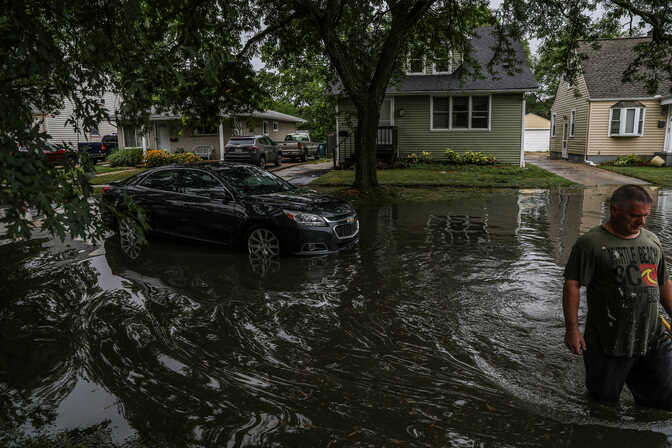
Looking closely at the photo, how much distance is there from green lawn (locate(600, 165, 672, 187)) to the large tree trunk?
36.8 ft

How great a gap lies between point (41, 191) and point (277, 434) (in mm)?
2215

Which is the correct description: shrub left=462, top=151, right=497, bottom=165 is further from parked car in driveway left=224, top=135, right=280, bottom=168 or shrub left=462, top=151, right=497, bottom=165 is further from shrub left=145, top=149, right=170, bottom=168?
shrub left=145, top=149, right=170, bottom=168

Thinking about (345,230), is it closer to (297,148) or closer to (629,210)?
(629,210)

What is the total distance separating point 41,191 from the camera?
10.4 feet

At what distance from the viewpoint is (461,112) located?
26.1 m

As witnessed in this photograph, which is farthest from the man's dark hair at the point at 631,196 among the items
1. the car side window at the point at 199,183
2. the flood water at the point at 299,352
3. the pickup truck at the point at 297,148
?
the pickup truck at the point at 297,148

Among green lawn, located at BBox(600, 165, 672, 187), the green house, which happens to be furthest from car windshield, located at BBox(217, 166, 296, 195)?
green lawn, located at BBox(600, 165, 672, 187)

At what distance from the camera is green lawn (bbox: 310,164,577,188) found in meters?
19.1

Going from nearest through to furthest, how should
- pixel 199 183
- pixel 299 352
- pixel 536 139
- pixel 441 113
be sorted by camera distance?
pixel 299 352 → pixel 199 183 → pixel 441 113 → pixel 536 139

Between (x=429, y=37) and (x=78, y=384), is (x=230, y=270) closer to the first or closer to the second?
(x=78, y=384)

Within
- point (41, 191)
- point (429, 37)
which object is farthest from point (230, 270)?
point (429, 37)

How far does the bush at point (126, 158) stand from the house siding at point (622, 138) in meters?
25.6

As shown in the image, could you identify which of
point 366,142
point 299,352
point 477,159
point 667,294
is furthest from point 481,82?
point 667,294

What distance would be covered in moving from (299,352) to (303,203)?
12.9 feet
